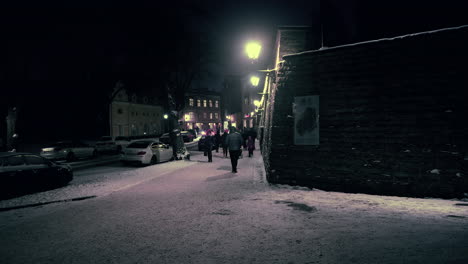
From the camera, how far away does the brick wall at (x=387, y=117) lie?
6551mm

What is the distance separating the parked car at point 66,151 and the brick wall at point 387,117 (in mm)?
15143

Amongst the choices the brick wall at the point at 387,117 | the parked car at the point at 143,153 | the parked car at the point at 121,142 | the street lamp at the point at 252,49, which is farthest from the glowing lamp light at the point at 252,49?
the parked car at the point at 121,142

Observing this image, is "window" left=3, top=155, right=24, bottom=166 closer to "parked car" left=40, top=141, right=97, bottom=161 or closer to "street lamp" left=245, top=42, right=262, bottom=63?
"street lamp" left=245, top=42, right=262, bottom=63

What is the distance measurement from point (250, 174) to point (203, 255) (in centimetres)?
761

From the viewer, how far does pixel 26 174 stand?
7953 millimetres

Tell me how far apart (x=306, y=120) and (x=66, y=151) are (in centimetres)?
1619

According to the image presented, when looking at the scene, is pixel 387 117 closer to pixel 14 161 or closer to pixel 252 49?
pixel 252 49

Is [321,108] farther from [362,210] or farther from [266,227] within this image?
[266,227]

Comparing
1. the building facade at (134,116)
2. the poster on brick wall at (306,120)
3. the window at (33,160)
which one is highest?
the building facade at (134,116)

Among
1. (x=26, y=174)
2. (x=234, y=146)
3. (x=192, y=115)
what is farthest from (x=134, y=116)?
(x=26, y=174)

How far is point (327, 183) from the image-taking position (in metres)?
7.99

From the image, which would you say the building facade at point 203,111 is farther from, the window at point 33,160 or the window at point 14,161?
the window at point 14,161

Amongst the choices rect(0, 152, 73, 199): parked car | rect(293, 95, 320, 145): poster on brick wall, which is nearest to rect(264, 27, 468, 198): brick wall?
rect(293, 95, 320, 145): poster on brick wall

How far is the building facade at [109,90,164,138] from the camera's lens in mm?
41438
